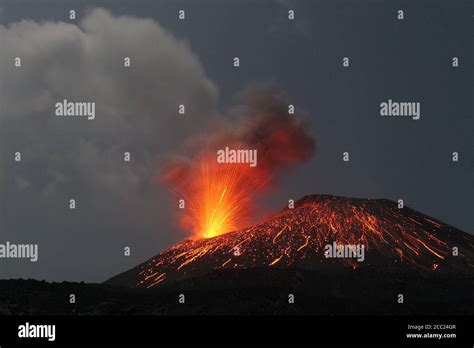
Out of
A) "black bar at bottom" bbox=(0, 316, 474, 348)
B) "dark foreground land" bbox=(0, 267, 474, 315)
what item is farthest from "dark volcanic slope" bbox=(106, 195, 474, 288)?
"black bar at bottom" bbox=(0, 316, 474, 348)

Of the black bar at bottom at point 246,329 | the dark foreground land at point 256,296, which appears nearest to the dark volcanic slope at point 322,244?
the dark foreground land at point 256,296

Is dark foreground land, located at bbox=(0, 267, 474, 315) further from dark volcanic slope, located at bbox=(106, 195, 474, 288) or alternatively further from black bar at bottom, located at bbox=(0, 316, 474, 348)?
black bar at bottom, located at bbox=(0, 316, 474, 348)

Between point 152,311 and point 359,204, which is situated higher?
point 359,204

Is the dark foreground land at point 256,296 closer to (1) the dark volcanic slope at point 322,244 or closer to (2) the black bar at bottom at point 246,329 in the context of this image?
(1) the dark volcanic slope at point 322,244

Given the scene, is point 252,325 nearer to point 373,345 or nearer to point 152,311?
point 373,345

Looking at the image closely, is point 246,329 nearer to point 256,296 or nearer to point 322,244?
point 256,296

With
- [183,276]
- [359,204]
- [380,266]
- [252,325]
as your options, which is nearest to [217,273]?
[183,276]
